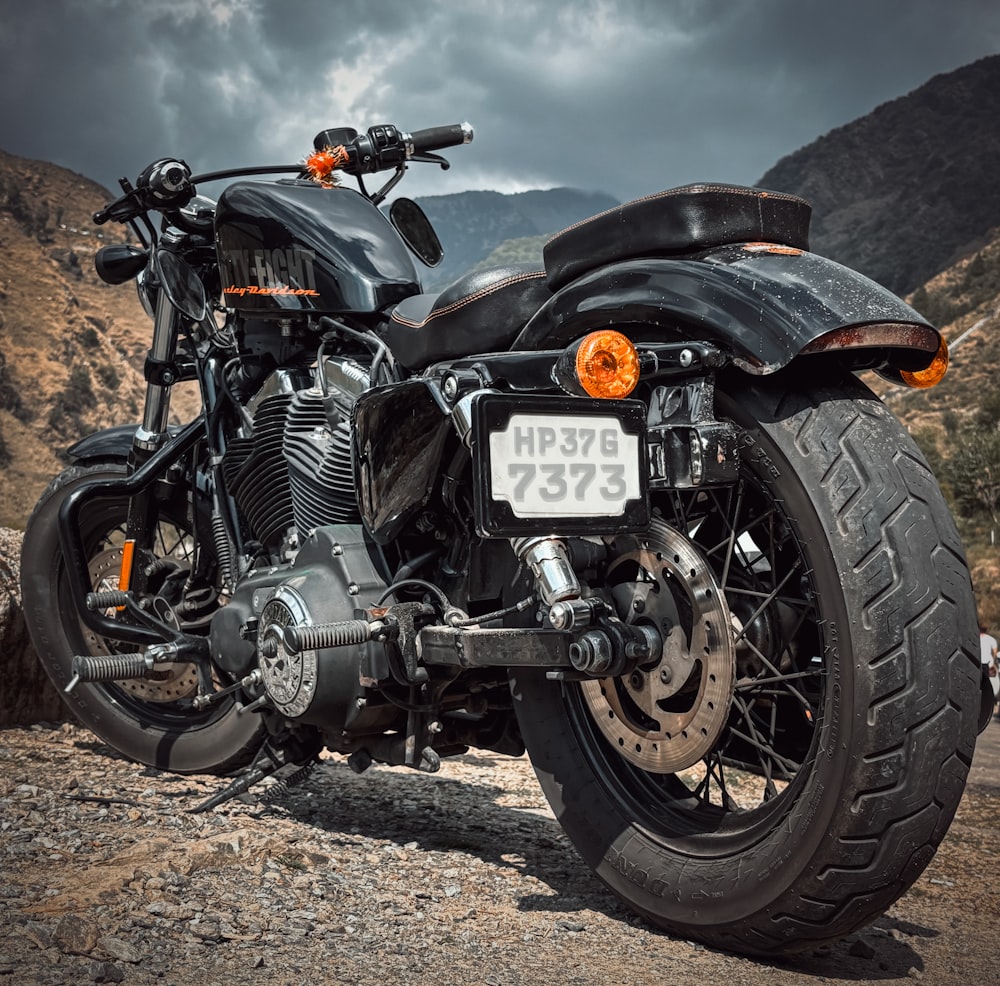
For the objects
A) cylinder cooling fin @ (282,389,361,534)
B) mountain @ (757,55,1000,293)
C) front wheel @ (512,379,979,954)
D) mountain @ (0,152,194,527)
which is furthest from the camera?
mountain @ (757,55,1000,293)

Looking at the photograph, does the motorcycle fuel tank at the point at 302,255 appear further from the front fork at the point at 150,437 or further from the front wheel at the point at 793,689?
the front wheel at the point at 793,689

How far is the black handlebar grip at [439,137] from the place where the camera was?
14.8ft

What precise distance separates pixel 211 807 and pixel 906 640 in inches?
87.4

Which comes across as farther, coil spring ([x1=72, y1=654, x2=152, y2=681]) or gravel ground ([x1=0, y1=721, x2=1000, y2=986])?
coil spring ([x1=72, y1=654, x2=152, y2=681])

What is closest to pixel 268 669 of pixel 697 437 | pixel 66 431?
pixel 697 437

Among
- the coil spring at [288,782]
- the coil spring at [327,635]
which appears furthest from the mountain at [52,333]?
the coil spring at [327,635]

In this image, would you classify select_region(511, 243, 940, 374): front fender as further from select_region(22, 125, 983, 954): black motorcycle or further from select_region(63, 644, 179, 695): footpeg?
select_region(63, 644, 179, 695): footpeg

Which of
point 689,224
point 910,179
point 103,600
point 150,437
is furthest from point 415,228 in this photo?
point 910,179

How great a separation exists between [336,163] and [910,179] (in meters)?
88.5

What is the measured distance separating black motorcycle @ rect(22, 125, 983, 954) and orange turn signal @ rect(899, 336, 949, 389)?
0.01 meters

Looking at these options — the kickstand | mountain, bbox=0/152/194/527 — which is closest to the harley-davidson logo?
the kickstand

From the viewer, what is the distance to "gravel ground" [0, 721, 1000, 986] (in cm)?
240

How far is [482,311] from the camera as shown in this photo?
320 centimetres

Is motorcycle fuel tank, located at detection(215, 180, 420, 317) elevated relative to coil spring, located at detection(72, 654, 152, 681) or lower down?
elevated
